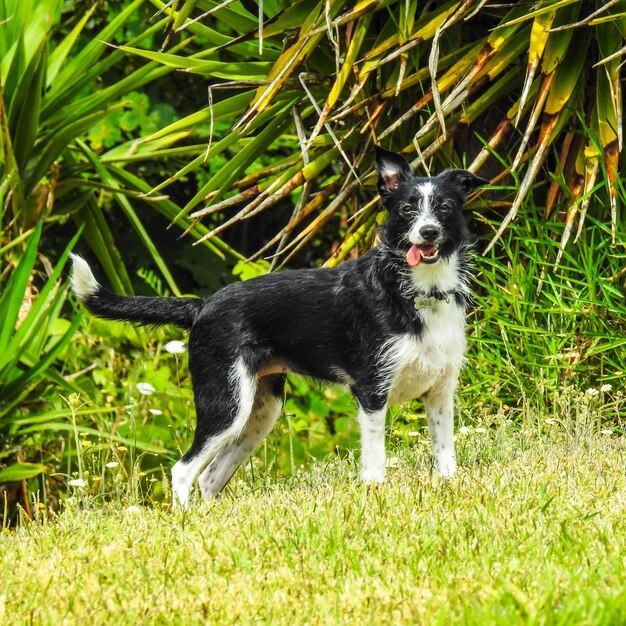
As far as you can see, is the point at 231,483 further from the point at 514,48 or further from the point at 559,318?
the point at 514,48

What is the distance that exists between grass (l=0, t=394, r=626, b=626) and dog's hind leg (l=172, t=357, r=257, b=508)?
25 centimetres

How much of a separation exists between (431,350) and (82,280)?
1483mm

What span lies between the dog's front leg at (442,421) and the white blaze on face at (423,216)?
644 mm

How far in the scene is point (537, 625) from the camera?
2705 millimetres

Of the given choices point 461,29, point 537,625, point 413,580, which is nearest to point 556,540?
point 413,580

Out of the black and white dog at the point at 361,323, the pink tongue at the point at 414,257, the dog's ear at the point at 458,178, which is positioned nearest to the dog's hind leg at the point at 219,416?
the black and white dog at the point at 361,323

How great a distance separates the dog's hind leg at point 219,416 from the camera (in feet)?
15.8

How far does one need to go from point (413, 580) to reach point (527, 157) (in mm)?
3158

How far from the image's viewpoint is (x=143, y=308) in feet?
16.5

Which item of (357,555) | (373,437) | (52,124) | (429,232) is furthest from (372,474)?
(52,124)

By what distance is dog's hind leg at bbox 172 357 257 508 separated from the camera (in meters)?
4.80

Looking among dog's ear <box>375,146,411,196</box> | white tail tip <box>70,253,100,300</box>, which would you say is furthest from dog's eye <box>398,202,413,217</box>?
white tail tip <box>70,253,100,300</box>

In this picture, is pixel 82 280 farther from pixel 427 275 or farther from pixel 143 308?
pixel 427 275

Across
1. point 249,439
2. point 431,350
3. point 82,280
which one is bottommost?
point 249,439
